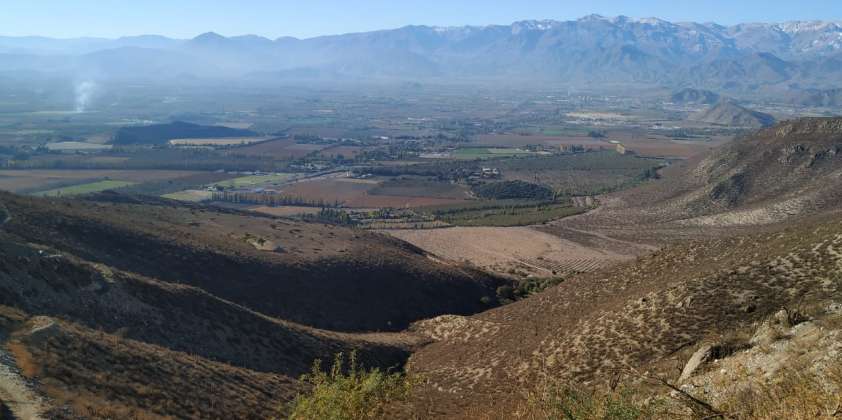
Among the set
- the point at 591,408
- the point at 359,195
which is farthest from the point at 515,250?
the point at 591,408

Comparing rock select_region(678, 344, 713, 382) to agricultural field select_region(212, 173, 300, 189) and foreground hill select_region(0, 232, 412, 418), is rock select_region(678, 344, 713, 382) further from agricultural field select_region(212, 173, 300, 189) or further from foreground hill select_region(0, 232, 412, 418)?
agricultural field select_region(212, 173, 300, 189)

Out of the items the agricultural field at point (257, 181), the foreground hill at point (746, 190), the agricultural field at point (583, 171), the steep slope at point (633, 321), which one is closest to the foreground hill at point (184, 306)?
the steep slope at point (633, 321)

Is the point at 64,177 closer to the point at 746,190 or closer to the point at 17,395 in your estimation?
the point at 746,190

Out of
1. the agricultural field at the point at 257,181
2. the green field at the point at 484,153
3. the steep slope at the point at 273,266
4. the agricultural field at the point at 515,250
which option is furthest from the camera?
the green field at the point at 484,153

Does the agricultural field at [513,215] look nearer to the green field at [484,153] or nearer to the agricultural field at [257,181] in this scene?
the agricultural field at [257,181]

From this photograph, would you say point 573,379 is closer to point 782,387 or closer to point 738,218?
point 782,387

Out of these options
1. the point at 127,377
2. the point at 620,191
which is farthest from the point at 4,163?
the point at 127,377
